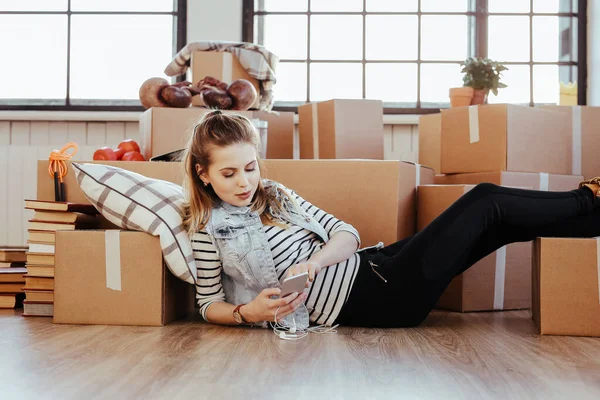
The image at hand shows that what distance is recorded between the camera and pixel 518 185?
2.18 meters

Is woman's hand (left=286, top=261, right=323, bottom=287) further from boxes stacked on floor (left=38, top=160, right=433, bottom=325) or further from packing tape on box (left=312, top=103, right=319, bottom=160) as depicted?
packing tape on box (left=312, top=103, right=319, bottom=160)

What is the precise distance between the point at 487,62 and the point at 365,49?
0.72m

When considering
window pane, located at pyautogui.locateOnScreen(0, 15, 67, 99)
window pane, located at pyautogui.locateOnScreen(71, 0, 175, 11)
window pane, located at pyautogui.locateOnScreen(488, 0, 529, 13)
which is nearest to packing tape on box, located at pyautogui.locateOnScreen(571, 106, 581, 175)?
window pane, located at pyautogui.locateOnScreen(488, 0, 529, 13)

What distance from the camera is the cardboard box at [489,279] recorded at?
2.11 m

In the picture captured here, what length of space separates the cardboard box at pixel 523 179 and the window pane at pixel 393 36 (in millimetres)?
1137

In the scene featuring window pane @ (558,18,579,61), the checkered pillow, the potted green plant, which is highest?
window pane @ (558,18,579,61)

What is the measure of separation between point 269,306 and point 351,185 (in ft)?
2.16

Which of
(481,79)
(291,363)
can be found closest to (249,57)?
(481,79)

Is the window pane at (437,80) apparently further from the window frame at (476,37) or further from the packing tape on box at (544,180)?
the packing tape on box at (544,180)

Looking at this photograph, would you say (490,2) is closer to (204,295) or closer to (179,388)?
(204,295)

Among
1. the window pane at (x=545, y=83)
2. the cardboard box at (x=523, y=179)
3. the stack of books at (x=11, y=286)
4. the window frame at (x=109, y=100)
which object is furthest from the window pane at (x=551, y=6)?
the stack of books at (x=11, y=286)

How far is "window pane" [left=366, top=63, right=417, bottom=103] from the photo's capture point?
328cm

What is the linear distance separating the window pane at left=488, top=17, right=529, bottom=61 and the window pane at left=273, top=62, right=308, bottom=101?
935 millimetres

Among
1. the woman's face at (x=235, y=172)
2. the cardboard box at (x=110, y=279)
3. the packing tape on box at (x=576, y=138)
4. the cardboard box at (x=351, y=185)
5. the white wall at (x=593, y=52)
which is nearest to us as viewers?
the woman's face at (x=235, y=172)
